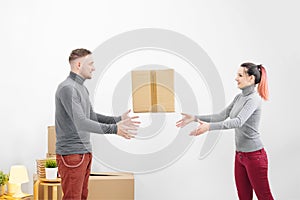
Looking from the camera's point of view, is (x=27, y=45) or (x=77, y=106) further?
(x=27, y=45)

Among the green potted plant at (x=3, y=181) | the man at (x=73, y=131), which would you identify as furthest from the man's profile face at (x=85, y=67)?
the green potted plant at (x=3, y=181)

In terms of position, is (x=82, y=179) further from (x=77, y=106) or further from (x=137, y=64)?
(x=137, y=64)

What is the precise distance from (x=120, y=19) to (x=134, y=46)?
0.24 meters

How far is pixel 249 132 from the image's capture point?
106 inches

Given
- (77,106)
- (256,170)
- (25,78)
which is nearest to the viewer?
(77,106)

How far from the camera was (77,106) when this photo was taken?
229 centimetres

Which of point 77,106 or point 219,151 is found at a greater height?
point 77,106

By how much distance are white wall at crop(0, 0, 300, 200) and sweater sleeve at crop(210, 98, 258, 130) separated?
0.79 m

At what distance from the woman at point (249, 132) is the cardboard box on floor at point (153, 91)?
0.29m

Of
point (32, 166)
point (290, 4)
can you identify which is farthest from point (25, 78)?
point (290, 4)

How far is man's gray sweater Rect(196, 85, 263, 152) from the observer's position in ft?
8.59

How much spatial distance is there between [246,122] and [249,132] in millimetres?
67

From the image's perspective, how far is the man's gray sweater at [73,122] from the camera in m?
2.28

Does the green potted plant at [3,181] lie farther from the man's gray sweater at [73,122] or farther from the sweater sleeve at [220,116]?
the sweater sleeve at [220,116]
